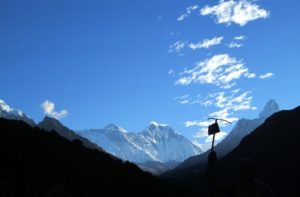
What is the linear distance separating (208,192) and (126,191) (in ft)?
243

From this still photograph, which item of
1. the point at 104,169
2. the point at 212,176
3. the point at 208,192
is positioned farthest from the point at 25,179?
the point at 208,192

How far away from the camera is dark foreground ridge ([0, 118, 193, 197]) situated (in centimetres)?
7350

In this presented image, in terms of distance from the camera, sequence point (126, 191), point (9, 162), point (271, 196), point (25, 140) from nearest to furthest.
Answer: point (271, 196)
point (9, 162)
point (126, 191)
point (25, 140)

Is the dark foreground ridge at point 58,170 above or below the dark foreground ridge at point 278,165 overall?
below

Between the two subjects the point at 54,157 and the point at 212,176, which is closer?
the point at 212,176

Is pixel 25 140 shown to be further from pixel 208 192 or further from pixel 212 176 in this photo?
pixel 212 176

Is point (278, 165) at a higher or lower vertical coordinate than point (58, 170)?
higher

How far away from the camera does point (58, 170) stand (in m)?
85.8

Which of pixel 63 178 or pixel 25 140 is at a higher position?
pixel 25 140

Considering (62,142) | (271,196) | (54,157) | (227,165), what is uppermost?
(227,165)

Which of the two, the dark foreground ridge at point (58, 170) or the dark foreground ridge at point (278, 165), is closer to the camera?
the dark foreground ridge at point (58, 170)

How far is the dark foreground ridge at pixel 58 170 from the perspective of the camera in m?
73.5

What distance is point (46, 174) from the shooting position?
81000 mm

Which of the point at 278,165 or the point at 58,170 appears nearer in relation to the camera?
the point at 58,170
